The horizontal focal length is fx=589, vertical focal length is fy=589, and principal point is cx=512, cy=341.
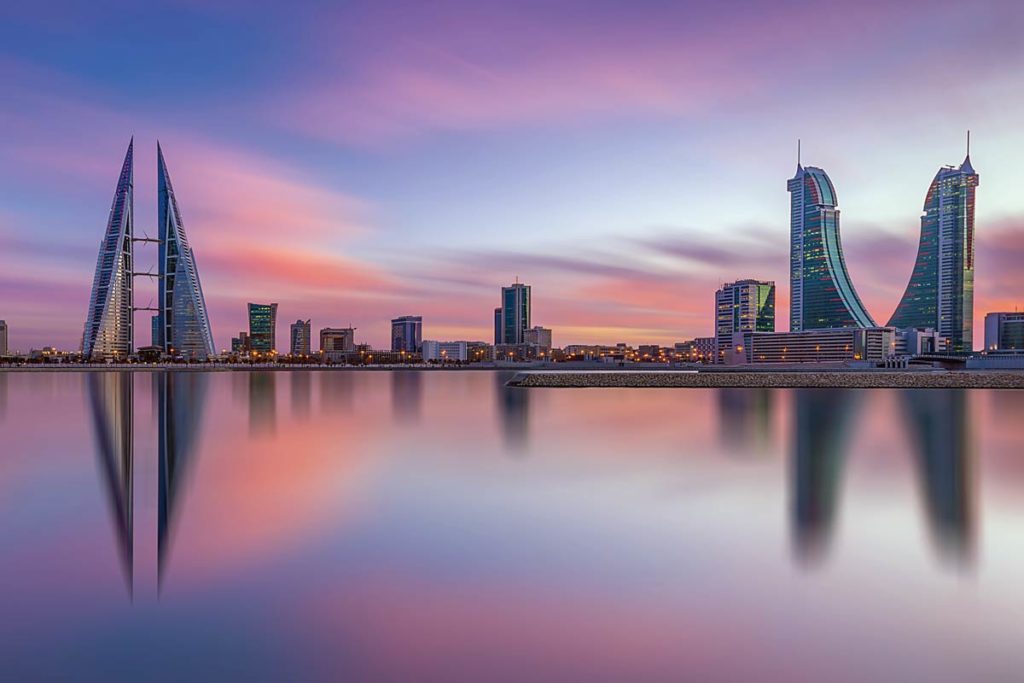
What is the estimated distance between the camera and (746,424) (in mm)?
25203

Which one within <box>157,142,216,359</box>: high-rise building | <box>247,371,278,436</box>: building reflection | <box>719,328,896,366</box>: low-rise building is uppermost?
<box>157,142,216,359</box>: high-rise building

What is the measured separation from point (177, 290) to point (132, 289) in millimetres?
12061

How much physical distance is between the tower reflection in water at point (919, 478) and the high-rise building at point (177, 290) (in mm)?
146056

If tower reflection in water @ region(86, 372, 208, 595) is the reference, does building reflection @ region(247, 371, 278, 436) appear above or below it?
below

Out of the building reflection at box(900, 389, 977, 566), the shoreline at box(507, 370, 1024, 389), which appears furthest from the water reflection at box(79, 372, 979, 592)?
the shoreline at box(507, 370, 1024, 389)

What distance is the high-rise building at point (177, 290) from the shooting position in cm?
14038

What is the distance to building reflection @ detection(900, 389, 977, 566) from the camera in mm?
8711

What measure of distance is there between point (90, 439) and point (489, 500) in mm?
16793

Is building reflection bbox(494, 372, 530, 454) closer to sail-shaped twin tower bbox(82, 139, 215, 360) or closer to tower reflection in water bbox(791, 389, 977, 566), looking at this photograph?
tower reflection in water bbox(791, 389, 977, 566)

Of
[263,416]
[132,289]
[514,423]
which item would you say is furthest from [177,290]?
[514,423]

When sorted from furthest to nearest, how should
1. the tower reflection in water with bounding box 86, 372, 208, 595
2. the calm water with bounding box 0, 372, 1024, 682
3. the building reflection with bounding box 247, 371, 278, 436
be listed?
the building reflection with bounding box 247, 371, 278, 436, the tower reflection in water with bounding box 86, 372, 208, 595, the calm water with bounding box 0, 372, 1024, 682

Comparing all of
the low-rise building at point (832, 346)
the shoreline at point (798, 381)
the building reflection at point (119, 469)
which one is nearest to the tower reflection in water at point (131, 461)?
the building reflection at point (119, 469)

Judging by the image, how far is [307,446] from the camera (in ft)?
64.4

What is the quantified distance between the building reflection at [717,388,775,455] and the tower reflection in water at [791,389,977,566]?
1.17 m
